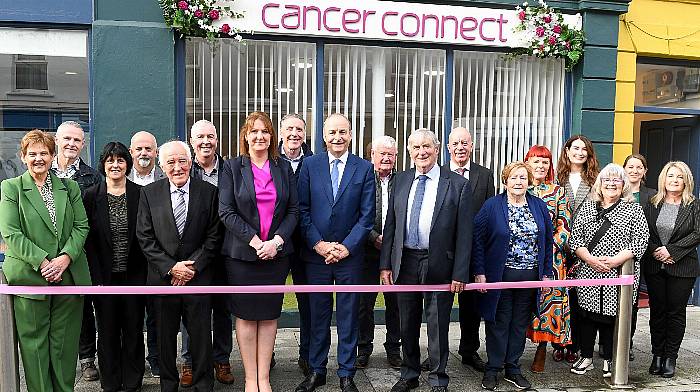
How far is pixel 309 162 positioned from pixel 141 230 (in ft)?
4.29

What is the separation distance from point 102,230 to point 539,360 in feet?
12.2

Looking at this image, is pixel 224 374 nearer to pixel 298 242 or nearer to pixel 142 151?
pixel 298 242

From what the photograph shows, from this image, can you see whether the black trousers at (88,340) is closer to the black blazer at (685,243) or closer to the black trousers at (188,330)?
the black trousers at (188,330)

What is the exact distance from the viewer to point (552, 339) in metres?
4.86

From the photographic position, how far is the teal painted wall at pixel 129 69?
5898mm

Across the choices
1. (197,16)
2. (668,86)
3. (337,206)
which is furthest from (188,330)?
(668,86)

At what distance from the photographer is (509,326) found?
4.64 meters

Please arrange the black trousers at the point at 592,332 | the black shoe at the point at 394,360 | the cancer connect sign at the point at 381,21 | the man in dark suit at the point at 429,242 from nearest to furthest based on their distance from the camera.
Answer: the man in dark suit at the point at 429,242
the black trousers at the point at 592,332
the black shoe at the point at 394,360
the cancer connect sign at the point at 381,21

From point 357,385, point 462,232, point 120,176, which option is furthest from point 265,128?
point 357,385

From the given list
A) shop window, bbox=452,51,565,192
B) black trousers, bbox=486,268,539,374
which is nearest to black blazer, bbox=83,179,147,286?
black trousers, bbox=486,268,539,374

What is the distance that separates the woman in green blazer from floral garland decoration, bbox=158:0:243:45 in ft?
7.87

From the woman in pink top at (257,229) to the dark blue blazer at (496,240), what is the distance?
144 cm

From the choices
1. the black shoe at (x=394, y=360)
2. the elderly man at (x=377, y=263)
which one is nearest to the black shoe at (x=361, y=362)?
the elderly man at (x=377, y=263)

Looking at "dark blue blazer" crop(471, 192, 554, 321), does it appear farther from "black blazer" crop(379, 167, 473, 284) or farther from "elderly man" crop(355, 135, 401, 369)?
"elderly man" crop(355, 135, 401, 369)
